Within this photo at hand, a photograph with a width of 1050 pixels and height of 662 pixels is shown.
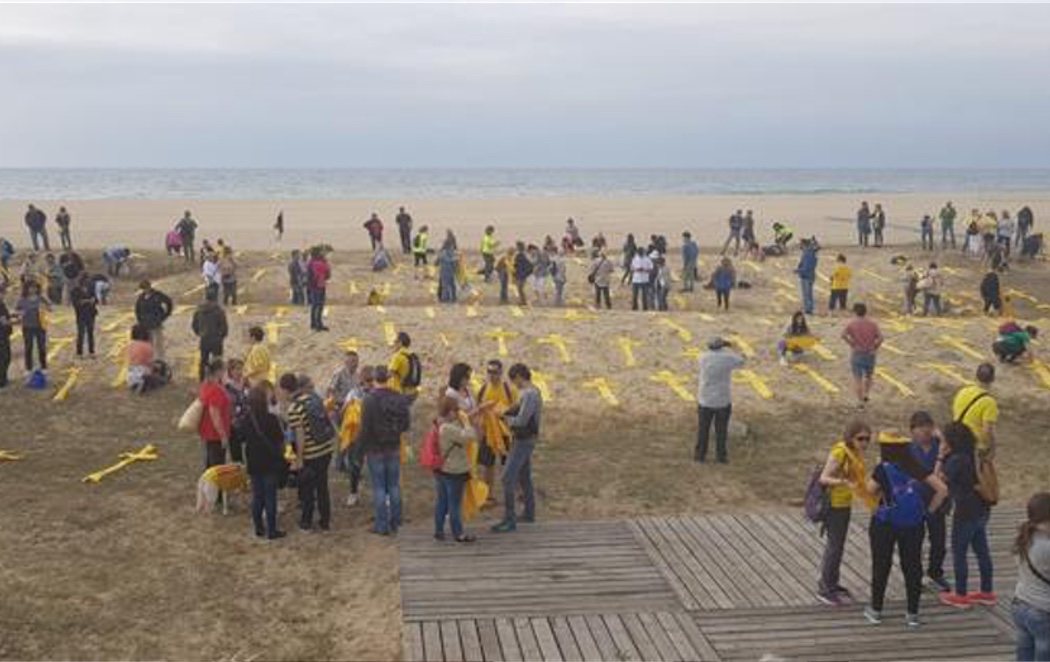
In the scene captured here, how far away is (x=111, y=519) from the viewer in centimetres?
1075

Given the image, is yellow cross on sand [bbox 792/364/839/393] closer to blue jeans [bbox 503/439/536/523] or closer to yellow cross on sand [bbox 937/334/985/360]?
yellow cross on sand [bbox 937/334/985/360]

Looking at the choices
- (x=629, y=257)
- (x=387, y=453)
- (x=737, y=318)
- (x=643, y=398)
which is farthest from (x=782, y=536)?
(x=629, y=257)

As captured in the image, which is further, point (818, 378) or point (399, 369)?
point (818, 378)

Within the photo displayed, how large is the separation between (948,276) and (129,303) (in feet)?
76.1

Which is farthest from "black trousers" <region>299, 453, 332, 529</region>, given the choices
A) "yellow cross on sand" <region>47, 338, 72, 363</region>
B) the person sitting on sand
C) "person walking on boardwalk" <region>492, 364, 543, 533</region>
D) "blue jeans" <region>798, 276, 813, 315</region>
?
"blue jeans" <region>798, 276, 813, 315</region>

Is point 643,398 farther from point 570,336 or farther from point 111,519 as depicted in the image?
point 111,519

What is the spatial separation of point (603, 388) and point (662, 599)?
25.3 ft

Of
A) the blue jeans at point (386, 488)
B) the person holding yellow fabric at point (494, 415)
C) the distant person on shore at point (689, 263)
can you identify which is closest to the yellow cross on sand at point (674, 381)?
the person holding yellow fabric at point (494, 415)

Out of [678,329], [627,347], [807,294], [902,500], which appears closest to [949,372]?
[678,329]

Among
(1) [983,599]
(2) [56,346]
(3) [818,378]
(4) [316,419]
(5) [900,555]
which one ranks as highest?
(4) [316,419]

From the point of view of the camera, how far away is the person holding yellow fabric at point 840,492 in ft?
27.2

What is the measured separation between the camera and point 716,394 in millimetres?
12648

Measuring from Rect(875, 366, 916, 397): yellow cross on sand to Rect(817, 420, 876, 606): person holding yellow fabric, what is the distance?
798cm

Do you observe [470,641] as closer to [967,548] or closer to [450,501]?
[450,501]
